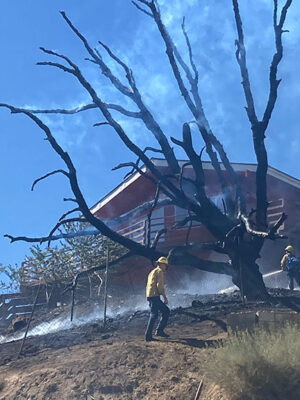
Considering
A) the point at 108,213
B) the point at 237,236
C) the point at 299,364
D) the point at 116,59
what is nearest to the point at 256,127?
the point at 237,236

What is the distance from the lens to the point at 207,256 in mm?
23672

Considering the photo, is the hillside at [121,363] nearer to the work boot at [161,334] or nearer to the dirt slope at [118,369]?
the dirt slope at [118,369]

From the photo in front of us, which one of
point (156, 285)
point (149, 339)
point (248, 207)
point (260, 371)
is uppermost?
point (248, 207)

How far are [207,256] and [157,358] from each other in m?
14.4

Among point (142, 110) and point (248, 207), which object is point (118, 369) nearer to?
point (142, 110)

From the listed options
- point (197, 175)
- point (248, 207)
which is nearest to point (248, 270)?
point (197, 175)

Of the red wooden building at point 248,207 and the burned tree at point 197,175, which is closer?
the burned tree at point 197,175

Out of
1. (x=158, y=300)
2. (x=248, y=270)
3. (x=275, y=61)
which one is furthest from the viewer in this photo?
(x=275, y=61)

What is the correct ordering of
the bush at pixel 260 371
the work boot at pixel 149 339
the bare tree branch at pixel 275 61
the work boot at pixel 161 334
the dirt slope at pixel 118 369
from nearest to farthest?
the bush at pixel 260 371 → the dirt slope at pixel 118 369 → the work boot at pixel 149 339 → the work boot at pixel 161 334 → the bare tree branch at pixel 275 61

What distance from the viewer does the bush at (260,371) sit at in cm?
705

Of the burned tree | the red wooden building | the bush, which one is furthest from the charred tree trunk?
the red wooden building

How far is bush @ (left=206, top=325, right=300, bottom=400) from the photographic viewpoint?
23.1 ft

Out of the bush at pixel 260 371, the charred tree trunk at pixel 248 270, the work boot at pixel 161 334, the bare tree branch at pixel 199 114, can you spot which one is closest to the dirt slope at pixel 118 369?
the work boot at pixel 161 334

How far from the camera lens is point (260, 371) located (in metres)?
7.09
